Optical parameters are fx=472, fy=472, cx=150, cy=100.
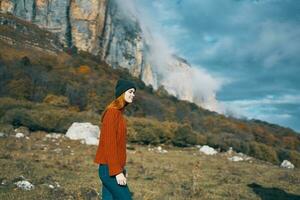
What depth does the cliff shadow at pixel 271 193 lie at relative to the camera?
564 inches

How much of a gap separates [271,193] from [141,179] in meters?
4.17

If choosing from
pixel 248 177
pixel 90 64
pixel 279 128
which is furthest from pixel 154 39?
pixel 248 177

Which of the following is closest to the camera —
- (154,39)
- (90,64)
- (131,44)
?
(90,64)

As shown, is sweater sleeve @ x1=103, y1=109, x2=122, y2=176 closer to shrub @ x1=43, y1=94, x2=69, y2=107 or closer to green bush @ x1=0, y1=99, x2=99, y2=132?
green bush @ x1=0, y1=99, x2=99, y2=132

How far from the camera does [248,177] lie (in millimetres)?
18609

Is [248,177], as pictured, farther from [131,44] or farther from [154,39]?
[154,39]

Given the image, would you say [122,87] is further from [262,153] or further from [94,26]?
[94,26]

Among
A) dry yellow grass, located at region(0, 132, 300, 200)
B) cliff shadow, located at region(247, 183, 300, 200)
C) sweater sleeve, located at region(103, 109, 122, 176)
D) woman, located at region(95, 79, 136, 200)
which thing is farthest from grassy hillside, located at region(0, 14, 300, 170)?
sweater sleeve, located at region(103, 109, 122, 176)

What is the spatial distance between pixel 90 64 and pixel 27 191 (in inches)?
3079

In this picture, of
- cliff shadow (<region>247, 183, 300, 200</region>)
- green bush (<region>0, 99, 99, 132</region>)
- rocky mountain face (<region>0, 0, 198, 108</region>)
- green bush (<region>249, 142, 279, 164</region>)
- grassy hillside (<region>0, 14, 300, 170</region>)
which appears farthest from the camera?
rocky mountain face (<region>0, 0, 198, 108</region>)

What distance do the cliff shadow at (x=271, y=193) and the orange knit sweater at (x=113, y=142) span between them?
9310 mm

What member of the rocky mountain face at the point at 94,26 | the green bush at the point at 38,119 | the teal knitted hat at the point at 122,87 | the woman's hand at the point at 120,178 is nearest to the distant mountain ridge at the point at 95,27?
the rocky mountain face at the point at 94,26

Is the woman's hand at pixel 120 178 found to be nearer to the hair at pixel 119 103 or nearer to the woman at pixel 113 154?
the woman at pixel 113 154

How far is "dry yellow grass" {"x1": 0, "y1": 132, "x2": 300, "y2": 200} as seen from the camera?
39.2ft
